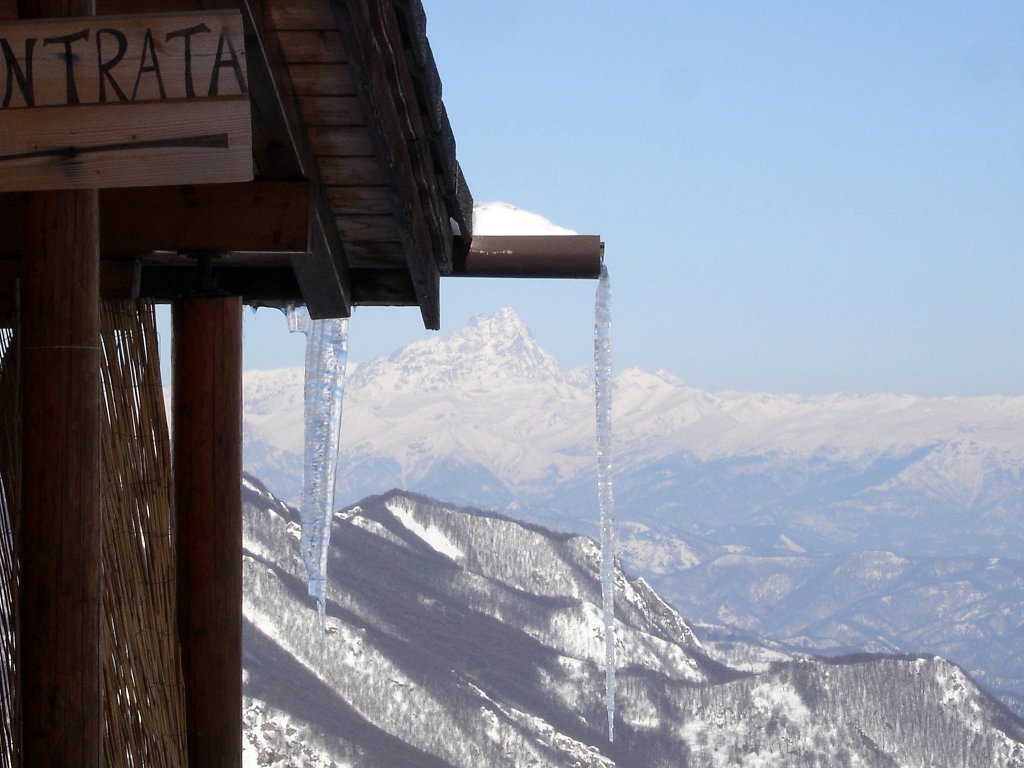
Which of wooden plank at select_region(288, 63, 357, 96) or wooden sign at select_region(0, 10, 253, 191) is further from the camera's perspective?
wooden plank at select_region(288, 63, 357, 96)

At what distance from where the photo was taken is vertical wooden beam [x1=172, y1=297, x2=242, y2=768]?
3.90 meters

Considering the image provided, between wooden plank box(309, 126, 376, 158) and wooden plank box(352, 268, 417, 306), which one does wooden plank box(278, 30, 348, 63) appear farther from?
wooden plank box(352, 268, 417, 306)

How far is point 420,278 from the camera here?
416cm

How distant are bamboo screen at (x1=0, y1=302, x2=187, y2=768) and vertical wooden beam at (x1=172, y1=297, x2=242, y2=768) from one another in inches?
5.3

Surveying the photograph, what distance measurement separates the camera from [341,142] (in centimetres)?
372

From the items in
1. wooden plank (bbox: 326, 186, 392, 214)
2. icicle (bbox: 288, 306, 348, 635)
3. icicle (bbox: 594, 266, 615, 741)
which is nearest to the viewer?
wooden plank (bbox: 326, 186, 392, 214)

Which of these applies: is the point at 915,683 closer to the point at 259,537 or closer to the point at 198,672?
the point at 259,537

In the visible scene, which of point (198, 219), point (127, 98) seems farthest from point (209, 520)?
point (127, 98)

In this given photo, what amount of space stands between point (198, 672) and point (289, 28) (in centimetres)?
185

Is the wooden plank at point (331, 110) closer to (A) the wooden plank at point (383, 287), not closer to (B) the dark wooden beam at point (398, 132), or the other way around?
(B) the dark wooden beam at point (398, 132)

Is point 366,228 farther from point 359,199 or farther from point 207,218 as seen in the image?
point 207,218

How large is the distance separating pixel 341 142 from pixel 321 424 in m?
3.76

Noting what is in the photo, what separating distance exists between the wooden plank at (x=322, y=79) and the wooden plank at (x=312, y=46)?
30 millimetres

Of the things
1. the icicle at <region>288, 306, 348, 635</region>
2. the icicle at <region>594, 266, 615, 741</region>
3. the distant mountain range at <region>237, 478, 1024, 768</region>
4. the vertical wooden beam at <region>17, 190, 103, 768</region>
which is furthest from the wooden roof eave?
the distant mountain range at <region>237, 478, 1024, 768</region>
